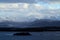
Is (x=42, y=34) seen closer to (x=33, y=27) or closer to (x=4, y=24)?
(x=33, y=27)

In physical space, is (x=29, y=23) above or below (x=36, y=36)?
above

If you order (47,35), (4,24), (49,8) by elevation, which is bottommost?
(47,35)

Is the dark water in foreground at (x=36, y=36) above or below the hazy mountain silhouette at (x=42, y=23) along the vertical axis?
below

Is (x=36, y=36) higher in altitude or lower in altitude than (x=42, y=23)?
lower

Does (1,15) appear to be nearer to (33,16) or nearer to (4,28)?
(4,28)

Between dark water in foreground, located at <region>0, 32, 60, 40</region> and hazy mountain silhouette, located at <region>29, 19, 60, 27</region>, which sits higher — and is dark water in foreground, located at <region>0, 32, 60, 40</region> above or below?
below

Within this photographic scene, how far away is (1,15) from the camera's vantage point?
1.56 m

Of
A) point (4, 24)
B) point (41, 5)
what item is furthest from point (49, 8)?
point (4, 24)

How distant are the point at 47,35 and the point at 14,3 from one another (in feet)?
1.42

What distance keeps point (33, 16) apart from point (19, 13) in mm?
135

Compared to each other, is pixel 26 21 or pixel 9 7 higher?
pixel 9 7

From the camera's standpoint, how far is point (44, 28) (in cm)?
156

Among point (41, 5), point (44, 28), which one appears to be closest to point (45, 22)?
point (44, 28)

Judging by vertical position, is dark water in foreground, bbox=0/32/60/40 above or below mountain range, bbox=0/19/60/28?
below
